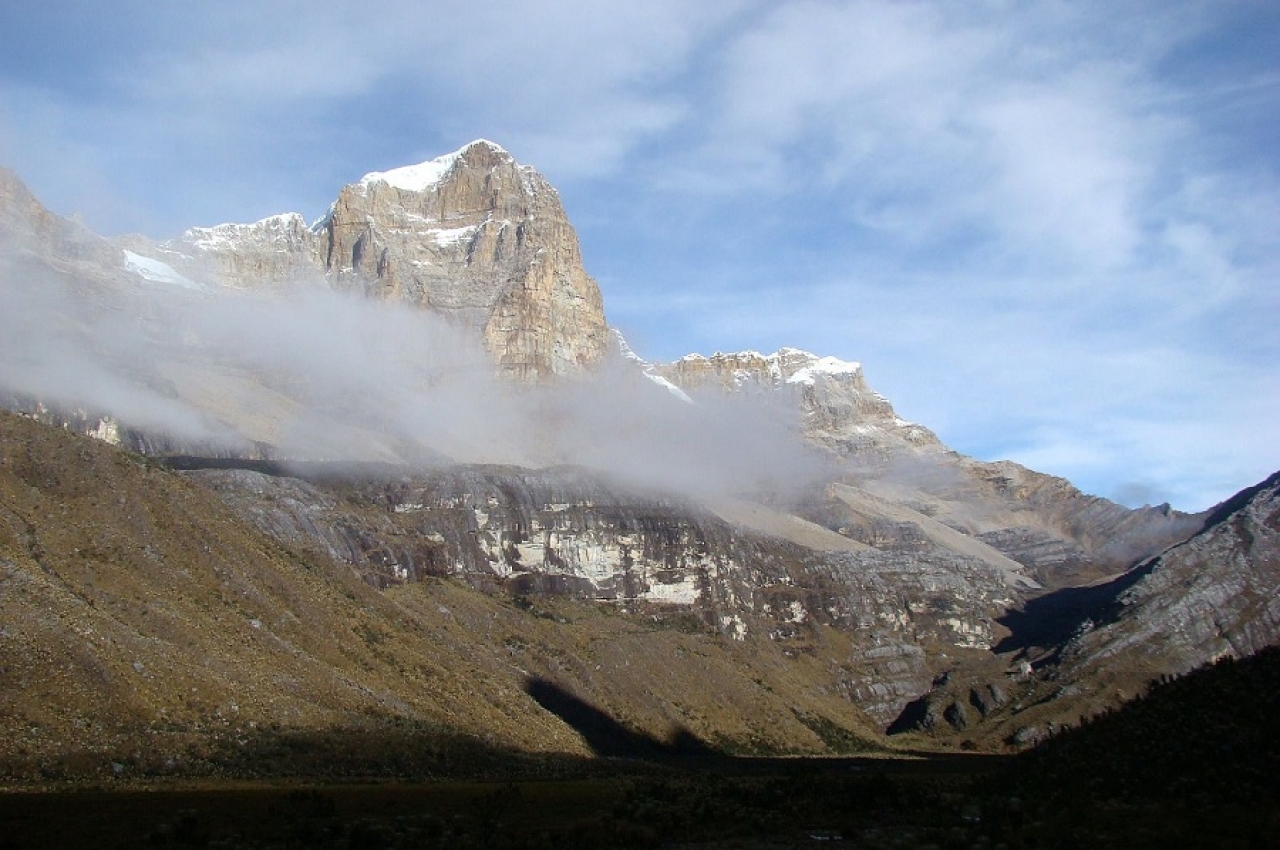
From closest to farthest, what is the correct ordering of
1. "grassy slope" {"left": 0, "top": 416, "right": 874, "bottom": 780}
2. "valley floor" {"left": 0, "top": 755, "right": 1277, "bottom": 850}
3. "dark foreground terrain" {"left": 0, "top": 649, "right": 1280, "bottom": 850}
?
"valley floor" {"left": 0, "top": 755, "right": 1277, "bottom": 850} < "dark foreground terrain" {"left": 0, "top": 649, "right": 1280, "bottom": 850} < "grassy slope" {"left": 0, "top": 416, "right": 874, "bottom": 780}

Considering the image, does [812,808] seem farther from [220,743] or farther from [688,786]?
[220,743]

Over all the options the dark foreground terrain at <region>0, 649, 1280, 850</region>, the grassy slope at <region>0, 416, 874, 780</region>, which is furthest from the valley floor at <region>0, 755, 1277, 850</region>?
the grassy slope at <region>0, 416, 874, 780</region>

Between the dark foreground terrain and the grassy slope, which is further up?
the grassy slope

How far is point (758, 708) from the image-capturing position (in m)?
193

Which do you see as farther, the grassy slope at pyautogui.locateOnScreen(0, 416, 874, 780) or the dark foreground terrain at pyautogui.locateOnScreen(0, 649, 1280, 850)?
the grassy slope at pyautogui.locateOnScreen(0, 416, 874, 780)

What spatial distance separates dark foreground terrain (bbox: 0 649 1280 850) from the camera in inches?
1293

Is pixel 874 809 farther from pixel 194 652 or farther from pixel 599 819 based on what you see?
pixel 194 652

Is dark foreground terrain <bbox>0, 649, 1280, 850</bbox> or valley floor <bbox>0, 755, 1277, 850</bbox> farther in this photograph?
dark foreground terrain <bbox>0, 649, 1280, 850</bbox>

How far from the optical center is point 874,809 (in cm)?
5100

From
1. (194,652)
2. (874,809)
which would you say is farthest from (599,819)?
(194,652)

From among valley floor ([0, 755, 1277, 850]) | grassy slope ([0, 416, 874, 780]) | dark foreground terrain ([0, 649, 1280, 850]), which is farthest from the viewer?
grassy slope ([0, 416, 874, 780])

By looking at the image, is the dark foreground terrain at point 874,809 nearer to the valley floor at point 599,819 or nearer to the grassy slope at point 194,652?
the valley floor at point 599,819

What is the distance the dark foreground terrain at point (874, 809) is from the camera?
32.8 m

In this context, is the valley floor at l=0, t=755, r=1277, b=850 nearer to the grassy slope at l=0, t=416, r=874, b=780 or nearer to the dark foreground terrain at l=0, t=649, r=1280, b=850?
the dark foreground terrain at l=0, t=649, r=1280, b=850
